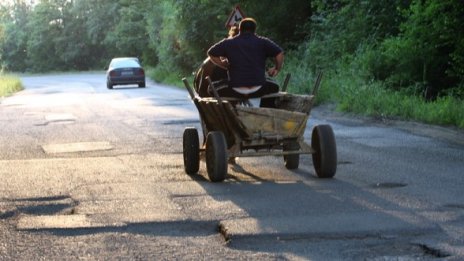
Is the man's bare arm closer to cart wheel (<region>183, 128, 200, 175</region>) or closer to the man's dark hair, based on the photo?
the man's dark hair

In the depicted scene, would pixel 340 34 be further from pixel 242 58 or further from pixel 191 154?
pixel 191 154

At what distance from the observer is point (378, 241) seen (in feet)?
18.9

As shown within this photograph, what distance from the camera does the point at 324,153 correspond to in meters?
8.76

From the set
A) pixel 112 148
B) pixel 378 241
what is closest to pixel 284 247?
pixel 378 241

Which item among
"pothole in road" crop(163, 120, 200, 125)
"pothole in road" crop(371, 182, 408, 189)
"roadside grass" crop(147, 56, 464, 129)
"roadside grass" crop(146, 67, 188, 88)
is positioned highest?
"pothole in road" crop(371, 182, 408, 189)

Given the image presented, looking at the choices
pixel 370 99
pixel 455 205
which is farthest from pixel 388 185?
pixel 370 99

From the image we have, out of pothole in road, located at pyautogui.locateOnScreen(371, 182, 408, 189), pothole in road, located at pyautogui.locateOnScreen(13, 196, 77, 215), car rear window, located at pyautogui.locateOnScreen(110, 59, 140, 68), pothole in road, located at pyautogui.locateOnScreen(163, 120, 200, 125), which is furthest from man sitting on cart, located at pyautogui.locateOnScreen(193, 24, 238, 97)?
car rear window, located at pyautogui.locateOnScreen(110, 59, 140, 68)

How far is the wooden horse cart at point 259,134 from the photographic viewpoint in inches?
336

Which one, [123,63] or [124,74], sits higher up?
[123,63]

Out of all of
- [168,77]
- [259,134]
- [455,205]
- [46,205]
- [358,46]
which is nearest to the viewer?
[455,205]

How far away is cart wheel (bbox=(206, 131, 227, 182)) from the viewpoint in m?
8.49

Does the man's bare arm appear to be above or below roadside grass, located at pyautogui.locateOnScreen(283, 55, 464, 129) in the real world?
above

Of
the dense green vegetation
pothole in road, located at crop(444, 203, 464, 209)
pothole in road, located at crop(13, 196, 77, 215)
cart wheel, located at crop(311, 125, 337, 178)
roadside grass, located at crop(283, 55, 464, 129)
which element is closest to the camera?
pothole in road, located at crop(444, 203, 464, 209)

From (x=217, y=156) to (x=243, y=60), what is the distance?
1294 millimetres
